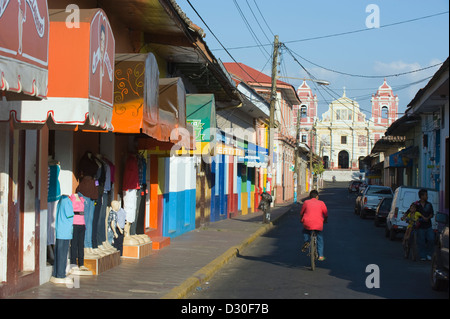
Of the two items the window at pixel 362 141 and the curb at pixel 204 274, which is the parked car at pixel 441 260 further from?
the window at pixel 362 141

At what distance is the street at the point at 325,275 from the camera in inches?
403

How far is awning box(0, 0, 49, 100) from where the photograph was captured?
21.4 ft

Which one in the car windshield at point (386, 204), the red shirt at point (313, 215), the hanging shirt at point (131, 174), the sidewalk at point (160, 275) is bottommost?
the sidewalk at point (160, 275)

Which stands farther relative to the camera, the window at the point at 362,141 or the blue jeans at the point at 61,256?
the window at the point at 362,141

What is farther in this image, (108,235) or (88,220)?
(108,235)

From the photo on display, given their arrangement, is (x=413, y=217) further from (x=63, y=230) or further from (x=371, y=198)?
(x=371, y=198)

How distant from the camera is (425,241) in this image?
49.6ft

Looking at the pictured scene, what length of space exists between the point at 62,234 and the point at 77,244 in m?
0.72

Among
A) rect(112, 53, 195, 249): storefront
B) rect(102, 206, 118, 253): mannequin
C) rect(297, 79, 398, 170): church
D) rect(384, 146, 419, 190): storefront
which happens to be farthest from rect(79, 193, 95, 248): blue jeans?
rect(297, 79, 398, 170): church

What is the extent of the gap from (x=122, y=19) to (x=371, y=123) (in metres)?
96.8

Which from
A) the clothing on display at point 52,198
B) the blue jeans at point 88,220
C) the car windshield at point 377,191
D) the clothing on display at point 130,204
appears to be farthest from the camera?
the car windshield at point 377,191

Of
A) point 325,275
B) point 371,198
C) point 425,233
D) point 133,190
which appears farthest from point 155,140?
point 371,198

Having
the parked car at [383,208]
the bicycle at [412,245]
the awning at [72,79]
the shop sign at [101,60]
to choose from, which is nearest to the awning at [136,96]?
the shop sign at [101,60]

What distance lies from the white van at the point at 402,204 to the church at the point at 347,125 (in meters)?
82.3
